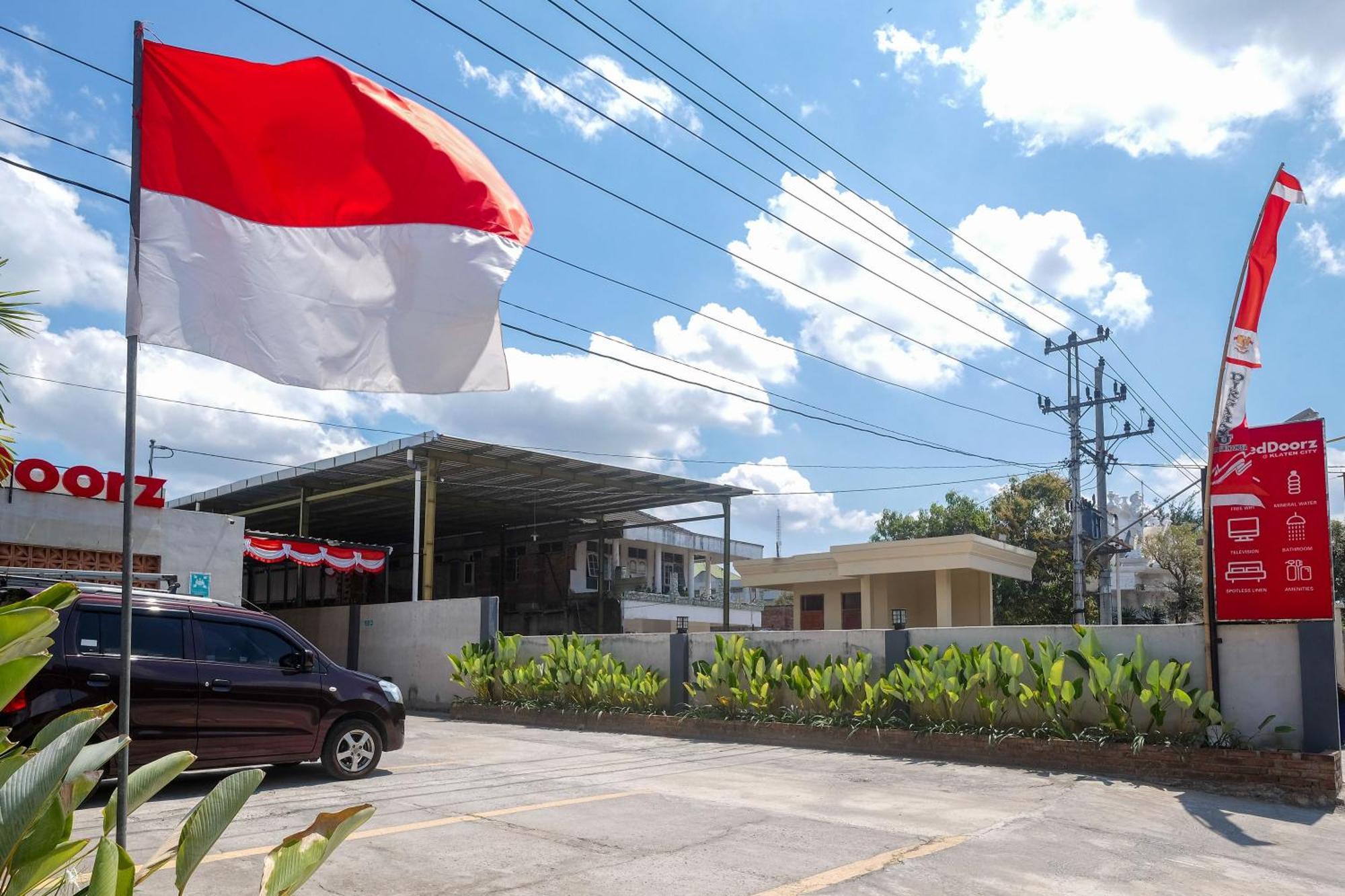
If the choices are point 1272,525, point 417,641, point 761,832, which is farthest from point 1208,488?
point 417,641

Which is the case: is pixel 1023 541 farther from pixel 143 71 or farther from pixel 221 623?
pixel 143 71

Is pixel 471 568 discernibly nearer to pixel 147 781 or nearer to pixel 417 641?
pixel 417 641

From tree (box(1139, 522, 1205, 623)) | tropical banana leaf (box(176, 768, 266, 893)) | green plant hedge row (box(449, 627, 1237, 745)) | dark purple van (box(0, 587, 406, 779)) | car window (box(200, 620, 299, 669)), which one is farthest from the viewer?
tree (box(1139, 522, 1205, 623))

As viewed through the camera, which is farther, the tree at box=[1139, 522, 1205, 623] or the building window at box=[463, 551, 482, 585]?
the building window at box=[463, 551, 482, 585]

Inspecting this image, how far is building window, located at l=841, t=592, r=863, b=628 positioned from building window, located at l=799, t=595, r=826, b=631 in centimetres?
84

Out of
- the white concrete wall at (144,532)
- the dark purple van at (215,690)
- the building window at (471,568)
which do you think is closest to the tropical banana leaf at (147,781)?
the dark purple van at (215,690)

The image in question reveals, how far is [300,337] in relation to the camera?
16.2 ft

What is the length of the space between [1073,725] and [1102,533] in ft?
64.9

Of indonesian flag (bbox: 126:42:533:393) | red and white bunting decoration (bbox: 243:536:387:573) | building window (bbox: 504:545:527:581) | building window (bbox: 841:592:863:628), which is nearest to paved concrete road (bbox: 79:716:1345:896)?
indonesian flag (bbox: 126:42:533:393)

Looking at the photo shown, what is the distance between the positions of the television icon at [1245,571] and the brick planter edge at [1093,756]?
179 centimetres

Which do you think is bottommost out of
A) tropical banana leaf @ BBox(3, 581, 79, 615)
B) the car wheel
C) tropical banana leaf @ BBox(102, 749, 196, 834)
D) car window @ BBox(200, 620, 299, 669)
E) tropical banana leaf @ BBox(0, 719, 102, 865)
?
the car wheel

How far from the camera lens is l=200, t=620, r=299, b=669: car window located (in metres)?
9.92

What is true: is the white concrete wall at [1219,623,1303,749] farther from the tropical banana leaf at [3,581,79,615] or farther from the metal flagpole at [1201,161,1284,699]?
the tropical banana leaf at [3,581,79,615]

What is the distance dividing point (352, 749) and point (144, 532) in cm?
1018
